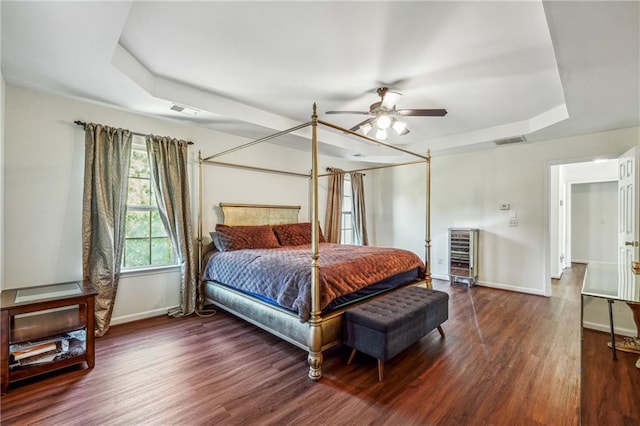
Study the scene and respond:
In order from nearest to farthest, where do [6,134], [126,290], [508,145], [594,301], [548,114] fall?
[594,301]
[6,134]
[126,290]
[548,114]
[508,145]

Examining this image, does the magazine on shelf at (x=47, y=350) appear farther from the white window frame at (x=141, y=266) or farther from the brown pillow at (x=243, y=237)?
the brown pillow at (x=243, y=237)

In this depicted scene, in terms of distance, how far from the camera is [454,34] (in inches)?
83.8

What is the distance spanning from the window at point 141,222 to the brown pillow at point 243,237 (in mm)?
657

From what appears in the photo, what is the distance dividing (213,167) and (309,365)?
2.90 metres

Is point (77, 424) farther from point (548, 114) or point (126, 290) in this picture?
point (548, 114)

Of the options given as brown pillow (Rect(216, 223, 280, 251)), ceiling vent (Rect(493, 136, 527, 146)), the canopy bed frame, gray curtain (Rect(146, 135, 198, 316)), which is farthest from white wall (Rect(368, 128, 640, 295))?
gray curtain (Rect(146, 135, 198, 316))

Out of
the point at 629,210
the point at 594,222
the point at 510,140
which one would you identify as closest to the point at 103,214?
the point at 510,140

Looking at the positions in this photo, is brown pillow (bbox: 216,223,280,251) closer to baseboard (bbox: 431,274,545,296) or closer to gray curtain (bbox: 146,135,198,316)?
gray curtain (bbox: 146,135,198,316)

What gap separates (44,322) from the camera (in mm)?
2451

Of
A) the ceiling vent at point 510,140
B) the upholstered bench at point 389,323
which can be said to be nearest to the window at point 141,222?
the upholstered bench at point 389,323

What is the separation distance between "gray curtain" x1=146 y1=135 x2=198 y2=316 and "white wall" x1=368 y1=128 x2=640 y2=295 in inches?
170

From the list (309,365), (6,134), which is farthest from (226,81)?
(309,365)

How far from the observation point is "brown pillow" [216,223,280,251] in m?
3.67

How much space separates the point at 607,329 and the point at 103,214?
424 centimetres
